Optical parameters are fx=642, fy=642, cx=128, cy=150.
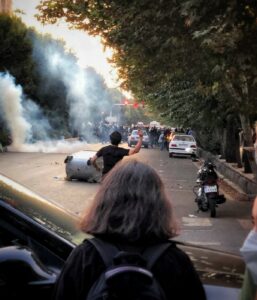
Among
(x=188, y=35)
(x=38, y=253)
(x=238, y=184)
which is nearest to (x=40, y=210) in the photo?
(x=38, y=253)

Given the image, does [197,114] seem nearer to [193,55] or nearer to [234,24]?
[193,55]

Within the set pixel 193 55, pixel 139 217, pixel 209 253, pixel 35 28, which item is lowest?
pixel 209 253

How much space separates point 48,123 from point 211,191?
39.3 metres

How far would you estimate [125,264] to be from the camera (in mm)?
1973

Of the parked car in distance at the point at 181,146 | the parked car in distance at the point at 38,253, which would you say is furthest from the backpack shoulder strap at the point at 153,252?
the parked car in distance at the point at 181,146

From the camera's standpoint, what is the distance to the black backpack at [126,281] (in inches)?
76.1

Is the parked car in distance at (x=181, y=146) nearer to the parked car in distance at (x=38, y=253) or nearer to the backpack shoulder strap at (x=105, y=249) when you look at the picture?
the parked car in distance at (x=38, y=253)

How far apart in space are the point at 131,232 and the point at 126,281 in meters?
0.25

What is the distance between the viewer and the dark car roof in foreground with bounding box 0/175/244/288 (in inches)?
124

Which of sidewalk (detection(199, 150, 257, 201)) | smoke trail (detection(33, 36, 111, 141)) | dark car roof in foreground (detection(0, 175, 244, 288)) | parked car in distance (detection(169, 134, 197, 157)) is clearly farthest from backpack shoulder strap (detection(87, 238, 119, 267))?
smoke trail (detection(33, 36, 111, 141))

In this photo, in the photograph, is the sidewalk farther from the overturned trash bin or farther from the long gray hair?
the long gray hair

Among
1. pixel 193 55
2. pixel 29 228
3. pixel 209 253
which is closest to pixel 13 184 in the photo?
pixel 29 228

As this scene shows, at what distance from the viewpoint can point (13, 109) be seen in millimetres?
43719

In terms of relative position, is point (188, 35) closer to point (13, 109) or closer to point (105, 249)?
point (105, 249)
